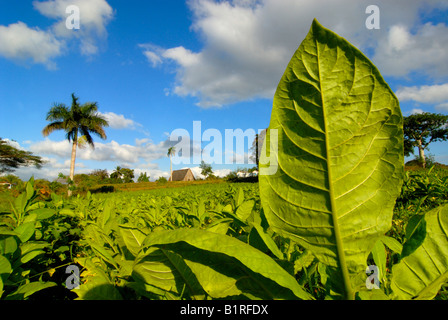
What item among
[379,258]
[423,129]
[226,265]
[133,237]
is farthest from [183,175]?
[226,265]

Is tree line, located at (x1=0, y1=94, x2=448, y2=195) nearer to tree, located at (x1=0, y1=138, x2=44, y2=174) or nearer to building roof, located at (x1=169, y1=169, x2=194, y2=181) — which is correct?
tree, located at (x1=0, y1=138, x2=44, y2=174)

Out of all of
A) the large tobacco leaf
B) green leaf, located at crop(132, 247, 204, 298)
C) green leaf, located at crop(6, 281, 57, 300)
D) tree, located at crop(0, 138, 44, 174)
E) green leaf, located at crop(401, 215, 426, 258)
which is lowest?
green leaf, located at crop(6, 281, 57, 300)

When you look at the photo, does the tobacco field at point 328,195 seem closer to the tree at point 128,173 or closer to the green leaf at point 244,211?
the green leaf at point 244,211

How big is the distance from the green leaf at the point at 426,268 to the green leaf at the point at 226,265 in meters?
0.23

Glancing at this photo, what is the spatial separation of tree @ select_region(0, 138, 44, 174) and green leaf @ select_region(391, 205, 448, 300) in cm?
4812

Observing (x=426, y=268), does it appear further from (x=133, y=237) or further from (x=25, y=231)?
(x=25, y=231)

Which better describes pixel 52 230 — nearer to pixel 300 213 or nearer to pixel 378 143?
pixel 300 213

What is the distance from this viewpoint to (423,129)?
40.9 m

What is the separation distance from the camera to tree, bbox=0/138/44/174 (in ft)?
121

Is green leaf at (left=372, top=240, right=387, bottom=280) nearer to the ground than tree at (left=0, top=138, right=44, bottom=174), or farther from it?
nearer to the ground

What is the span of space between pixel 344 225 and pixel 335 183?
0.09 metres

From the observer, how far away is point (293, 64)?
49 cm

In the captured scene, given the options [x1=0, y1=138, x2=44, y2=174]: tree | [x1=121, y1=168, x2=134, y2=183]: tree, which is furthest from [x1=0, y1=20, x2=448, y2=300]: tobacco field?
[x1=121, y1=168, x2=134, y2=183]: tree
